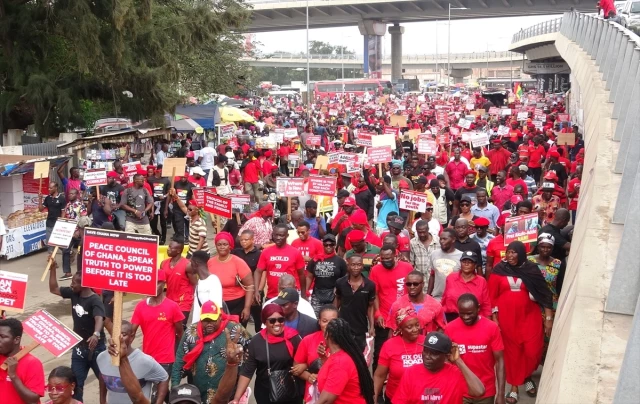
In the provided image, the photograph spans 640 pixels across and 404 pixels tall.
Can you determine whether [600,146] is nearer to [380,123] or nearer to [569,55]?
[569,55]

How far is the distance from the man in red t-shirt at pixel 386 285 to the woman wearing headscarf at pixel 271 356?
195 centimetres

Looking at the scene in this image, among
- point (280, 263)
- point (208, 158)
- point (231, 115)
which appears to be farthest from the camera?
point (231, 115)

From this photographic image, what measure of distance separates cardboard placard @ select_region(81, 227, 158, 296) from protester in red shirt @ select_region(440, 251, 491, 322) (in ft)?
8.82

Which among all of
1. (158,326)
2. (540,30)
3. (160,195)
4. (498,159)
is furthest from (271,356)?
(540,30)

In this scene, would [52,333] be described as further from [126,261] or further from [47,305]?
[47,305]

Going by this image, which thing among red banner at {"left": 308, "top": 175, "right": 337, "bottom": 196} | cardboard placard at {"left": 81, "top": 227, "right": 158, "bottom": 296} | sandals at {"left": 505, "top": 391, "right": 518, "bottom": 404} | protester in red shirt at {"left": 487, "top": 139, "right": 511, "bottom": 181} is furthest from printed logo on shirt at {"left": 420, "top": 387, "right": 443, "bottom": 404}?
protester in red shirt at {"left": 487, "top": 139, "right": 511, "bottom": 181}

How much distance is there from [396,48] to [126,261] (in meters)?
90.8

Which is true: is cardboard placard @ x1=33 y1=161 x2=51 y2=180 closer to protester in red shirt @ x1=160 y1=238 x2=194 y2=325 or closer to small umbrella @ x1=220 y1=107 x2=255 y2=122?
protester in red shirt @ x1=160 y1=238 x2=194 y2=325

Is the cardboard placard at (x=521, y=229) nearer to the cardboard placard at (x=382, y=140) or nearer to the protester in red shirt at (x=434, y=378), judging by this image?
the protester in red shirt at (x=434, y=378)

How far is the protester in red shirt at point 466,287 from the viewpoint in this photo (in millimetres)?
7910

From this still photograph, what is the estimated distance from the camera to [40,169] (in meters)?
16.6

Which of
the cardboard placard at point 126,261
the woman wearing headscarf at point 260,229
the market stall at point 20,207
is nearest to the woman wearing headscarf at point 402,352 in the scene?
the cardboard placard at point 126,261

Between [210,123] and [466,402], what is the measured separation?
84.2ft

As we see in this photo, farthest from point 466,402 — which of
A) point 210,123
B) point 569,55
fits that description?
point 210,123
